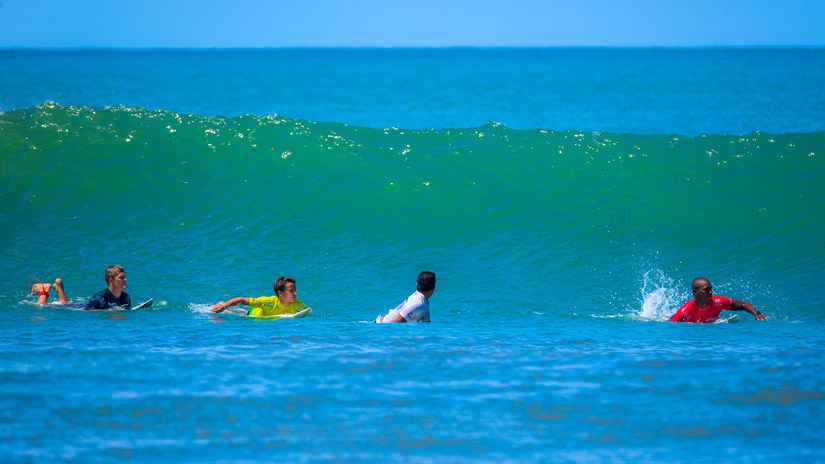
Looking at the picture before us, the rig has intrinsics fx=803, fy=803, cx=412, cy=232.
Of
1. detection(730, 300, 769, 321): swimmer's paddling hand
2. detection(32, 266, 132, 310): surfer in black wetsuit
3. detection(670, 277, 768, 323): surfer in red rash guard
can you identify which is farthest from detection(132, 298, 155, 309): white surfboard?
detection(730, 300, 769, 321): swimmer's paddling hand

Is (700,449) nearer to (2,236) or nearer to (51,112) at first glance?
(2,236)

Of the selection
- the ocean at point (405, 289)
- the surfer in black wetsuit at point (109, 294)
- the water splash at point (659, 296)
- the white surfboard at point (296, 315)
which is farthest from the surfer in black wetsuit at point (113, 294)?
the water splash at point (659, 296)

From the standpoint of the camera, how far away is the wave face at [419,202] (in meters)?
13.5

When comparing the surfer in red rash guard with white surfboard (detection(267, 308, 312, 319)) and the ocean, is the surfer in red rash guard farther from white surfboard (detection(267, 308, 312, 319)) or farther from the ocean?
white surfboard (detection(267, 308, 312, 319))

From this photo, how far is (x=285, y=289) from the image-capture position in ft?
33.7

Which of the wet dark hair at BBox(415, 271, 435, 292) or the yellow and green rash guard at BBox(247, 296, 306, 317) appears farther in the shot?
the yellow and green rash guard at BBox(247, 296, 306, 317)

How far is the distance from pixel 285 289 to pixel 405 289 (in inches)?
111

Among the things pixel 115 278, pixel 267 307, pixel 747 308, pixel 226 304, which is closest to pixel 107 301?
pixel 115 278

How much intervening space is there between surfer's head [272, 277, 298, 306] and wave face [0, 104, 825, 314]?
256cm

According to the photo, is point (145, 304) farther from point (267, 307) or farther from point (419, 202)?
point (419, 202)

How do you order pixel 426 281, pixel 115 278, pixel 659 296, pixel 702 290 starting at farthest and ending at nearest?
pixel 659 296 < pixel 115 278 < pixel 702 290 < pixel 426 281

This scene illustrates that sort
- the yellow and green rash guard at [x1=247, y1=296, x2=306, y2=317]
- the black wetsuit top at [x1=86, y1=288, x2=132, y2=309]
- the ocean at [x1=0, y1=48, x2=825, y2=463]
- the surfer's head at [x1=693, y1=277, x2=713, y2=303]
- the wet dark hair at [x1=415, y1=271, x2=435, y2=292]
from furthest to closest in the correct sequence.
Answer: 1. the black wetsuit top at [x1=86, y1=288, x2=132, y2=309]
2. the yellow and green rash guard at [x1=247, y1=296, x2=306, y2=317]
3. the surfer's head at [x1=693, y1=277, x2=713, y2=303]
4. the wet dark hair at [x1=415, y1=271, x2=435, y2=292]
5. the ocean at [x1=0, y1=48, x2=825, y2=463]

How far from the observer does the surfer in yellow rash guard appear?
10273 millimetres

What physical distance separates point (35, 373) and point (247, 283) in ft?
18.0
